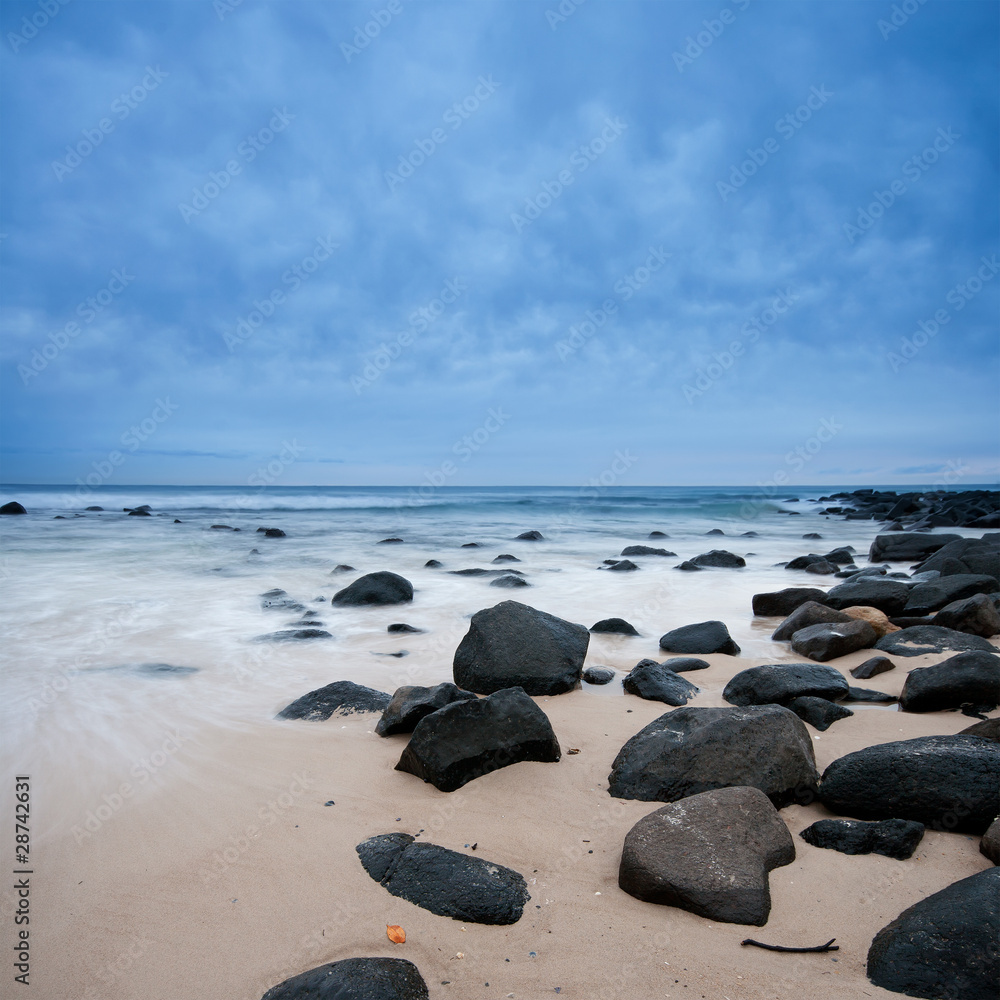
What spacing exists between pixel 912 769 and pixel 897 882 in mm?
575

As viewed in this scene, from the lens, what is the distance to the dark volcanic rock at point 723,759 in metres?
3.16

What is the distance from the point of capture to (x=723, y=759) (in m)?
3.20

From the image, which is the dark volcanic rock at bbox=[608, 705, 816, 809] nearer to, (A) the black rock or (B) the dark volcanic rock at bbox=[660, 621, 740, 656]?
(A) the black rock

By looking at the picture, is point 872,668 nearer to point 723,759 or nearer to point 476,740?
point 723,759

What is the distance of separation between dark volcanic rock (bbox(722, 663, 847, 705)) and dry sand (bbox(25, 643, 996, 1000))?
810 mm

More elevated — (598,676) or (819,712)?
(819,712)

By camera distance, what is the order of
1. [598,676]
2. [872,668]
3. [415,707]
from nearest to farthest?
1. [415,707]
2. [872,668]
3. [598,676]

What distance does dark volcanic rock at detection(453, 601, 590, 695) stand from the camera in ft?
16.7

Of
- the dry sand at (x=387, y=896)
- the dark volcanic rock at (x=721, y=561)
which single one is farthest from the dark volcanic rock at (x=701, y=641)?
the dark volcanic rock at (x=721, y=561)

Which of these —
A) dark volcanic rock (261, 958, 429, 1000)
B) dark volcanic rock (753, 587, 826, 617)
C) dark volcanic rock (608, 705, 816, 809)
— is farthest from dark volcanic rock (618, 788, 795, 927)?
dark volcanic rock (753, 587, 826, 617)

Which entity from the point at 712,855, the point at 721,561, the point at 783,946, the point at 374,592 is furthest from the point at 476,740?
the point at 721,561

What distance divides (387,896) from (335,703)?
2.32 meters

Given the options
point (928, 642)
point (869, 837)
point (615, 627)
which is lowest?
point (615, 627)

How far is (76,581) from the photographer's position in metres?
11.8
